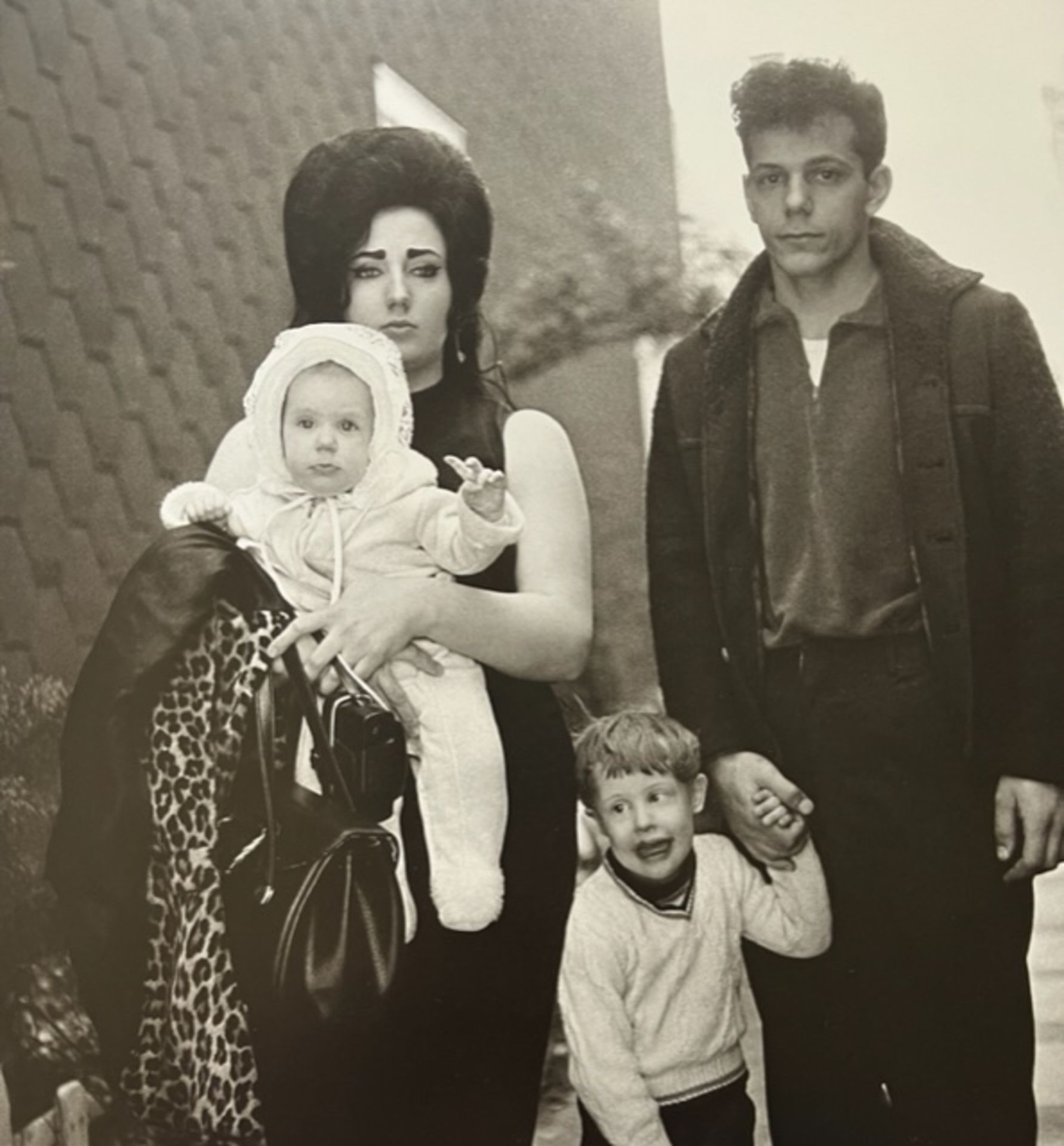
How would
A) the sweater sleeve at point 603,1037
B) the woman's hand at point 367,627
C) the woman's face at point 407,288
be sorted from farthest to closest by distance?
the woman's face at point 407,288, the woman's hand at point 367,627, the sweater sleeve at point 603,1037

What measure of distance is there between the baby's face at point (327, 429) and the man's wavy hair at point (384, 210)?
0.13m

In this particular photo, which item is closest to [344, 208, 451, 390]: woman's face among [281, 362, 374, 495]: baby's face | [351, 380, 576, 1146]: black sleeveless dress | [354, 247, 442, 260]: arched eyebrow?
[354, 247, 442, 260]: arched eyebrow

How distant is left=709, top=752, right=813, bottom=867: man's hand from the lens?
7.98ft

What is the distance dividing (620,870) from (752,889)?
0.20m

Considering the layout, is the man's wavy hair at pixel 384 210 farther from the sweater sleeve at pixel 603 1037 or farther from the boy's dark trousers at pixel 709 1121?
the boy's dark trousers at pixel 709 1121

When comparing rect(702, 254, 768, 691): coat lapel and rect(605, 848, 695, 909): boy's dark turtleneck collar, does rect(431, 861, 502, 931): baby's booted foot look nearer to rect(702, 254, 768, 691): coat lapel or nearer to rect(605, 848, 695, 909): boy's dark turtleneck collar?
rect(605, 848, 695, 909): boy's dark turtleneck collar

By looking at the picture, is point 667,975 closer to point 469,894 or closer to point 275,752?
point 469,894

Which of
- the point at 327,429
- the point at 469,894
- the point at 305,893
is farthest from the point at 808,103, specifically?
the point at 305,893

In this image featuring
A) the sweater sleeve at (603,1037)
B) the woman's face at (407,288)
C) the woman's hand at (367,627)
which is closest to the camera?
the sweater sleeve at (603,1037)

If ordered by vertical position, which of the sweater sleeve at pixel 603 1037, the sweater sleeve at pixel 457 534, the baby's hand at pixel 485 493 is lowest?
the sweater sleeve at pixel 603 1037

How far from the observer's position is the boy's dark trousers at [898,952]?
239cm

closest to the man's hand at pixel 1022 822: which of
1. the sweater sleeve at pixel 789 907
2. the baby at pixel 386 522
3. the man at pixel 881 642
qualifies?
the man at pixel 881 642

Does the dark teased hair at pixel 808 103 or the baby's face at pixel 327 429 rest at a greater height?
the dark teased hair at pixel 808 103

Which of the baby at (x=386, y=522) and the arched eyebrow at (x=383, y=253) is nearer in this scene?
the baby at (x=386, y=522)
